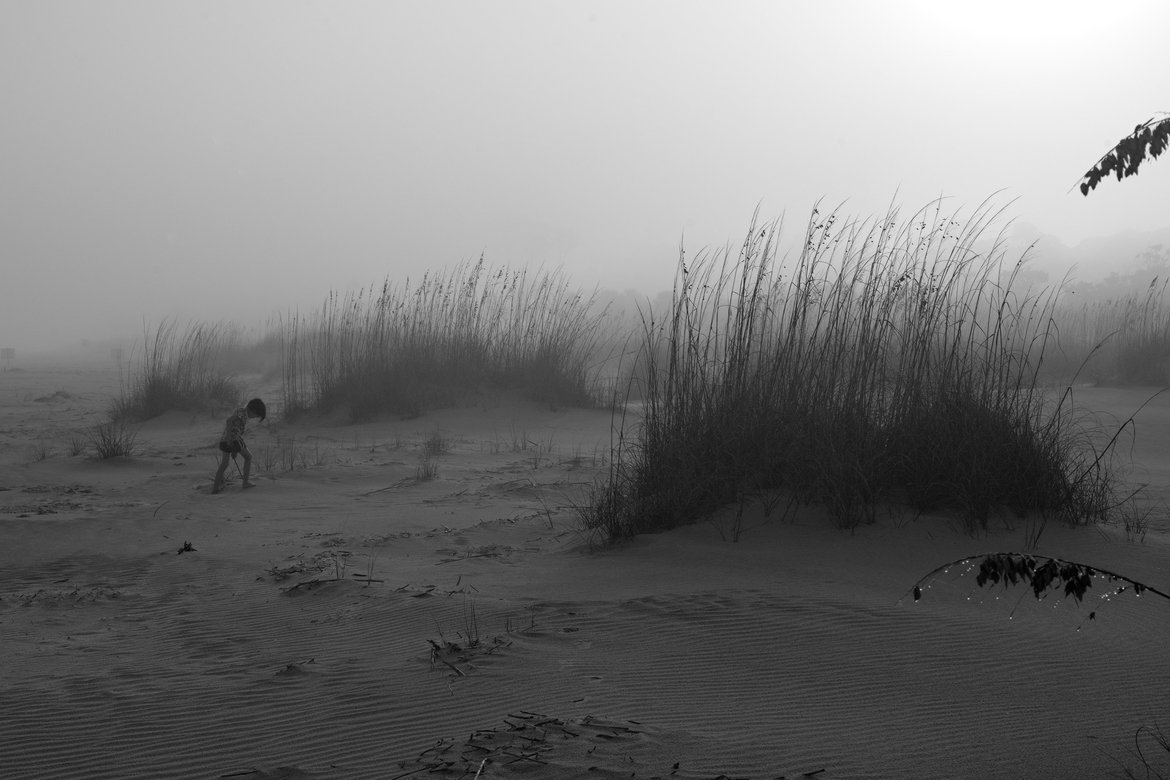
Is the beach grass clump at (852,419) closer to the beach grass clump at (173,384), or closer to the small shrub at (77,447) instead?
the small shrub at (77,447)

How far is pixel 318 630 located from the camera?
347 centimetres

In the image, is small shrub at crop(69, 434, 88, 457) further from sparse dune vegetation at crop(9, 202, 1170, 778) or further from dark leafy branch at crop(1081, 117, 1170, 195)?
dark leafy branch at crop(1081, 117, 1170, 195)

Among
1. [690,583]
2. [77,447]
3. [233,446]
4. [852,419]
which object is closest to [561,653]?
[690,583]

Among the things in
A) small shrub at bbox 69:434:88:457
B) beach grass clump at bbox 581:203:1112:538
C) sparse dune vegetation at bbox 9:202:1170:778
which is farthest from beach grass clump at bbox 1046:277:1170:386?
small shrub at bbox 69:434:88:457

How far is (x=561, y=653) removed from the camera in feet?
10.0

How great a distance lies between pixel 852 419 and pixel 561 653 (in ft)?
7.22

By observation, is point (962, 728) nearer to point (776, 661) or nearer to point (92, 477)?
point (776, 661)

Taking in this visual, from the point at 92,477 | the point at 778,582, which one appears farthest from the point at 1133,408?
the point at 92,477

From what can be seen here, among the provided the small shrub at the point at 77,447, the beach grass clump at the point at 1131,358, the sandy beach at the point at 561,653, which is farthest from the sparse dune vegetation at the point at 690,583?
the beach grass clump at the point at 1131,358

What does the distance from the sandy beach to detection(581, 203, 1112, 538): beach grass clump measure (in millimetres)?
170

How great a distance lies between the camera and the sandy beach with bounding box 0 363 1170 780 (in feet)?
7.58

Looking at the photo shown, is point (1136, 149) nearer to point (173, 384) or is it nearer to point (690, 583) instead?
point (690, 583)

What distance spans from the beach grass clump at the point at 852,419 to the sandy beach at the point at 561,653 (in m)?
0.17

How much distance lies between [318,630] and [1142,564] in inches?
134
